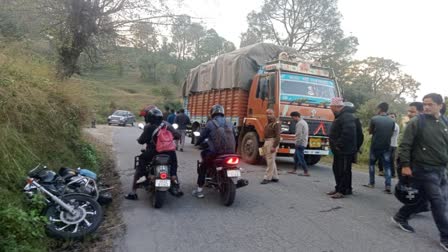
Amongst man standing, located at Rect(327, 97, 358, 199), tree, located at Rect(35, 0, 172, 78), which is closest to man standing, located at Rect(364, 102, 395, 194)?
man standing, located at Rect(327, 97, 358, 199)

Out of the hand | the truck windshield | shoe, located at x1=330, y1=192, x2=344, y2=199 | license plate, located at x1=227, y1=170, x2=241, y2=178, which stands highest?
the truck windshield

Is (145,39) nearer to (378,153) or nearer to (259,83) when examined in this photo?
(259,83)

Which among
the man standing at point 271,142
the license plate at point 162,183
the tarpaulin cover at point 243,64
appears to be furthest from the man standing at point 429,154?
the tarpaulin cover at point 243,64

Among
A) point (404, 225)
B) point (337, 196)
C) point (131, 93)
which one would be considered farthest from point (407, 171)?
point (131, 93)

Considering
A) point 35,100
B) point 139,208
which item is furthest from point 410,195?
point 35,100

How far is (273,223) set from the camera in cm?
538

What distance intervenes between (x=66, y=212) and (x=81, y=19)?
8.46 meters

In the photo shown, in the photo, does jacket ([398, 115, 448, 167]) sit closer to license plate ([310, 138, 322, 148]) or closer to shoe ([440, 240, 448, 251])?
shoe ([440, 240, 448, 251])

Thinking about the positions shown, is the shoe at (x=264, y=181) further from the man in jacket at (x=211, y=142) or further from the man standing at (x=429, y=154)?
the man standing at (x=429, y=154)

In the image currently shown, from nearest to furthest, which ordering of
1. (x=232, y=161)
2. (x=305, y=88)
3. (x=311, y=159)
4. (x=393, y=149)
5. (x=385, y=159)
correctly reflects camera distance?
(x=232, y=161), (x=385, y=159), (x=393, y=149), (x=305, y=88), (x=311, y=159)

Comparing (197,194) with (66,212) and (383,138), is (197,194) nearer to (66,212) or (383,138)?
(66,212)

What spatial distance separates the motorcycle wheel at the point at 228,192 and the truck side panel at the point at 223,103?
5275 millimetres

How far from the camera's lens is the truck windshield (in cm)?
1027

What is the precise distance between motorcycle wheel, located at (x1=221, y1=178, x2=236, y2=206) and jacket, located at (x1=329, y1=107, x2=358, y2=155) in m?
2.24
